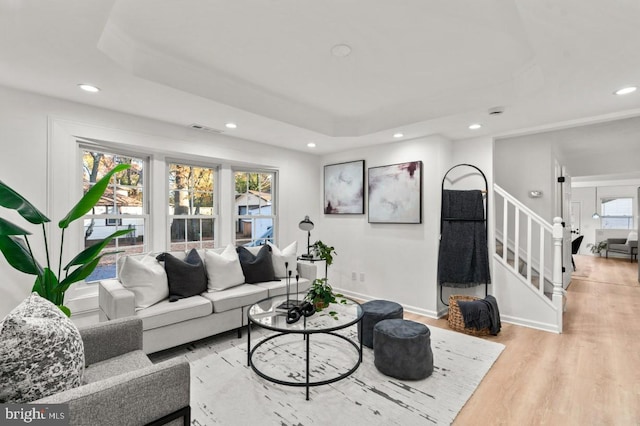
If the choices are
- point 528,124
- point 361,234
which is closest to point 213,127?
point 361,234

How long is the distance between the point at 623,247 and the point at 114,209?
39.6 feet

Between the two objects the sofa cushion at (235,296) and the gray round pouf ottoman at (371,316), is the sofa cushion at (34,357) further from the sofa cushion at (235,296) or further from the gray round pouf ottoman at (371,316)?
the gray round pouf ottoman at (371,316)

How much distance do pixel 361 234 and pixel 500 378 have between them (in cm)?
259

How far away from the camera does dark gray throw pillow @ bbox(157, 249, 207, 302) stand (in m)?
3.01

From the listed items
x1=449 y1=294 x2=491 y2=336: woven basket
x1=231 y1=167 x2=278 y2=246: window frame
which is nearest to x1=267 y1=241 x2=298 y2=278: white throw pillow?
x1=231 y1=167 x2=278 y2=246: window frame

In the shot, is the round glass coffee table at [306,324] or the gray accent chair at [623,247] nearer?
the round glass coffee table at [306,324]

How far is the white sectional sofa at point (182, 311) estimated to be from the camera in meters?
2.59

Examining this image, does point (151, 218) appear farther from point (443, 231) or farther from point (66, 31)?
point (443, 231)

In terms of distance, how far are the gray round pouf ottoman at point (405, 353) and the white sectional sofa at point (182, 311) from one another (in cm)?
145

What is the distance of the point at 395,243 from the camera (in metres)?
4.33

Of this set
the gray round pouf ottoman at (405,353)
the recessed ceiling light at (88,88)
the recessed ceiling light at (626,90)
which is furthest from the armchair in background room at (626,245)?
the recessed ceiling light at (88,88)

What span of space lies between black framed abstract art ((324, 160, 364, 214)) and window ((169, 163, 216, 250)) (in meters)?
1.86

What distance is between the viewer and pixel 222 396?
7.25 ft

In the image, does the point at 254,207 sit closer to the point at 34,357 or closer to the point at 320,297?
the point at 320,297
